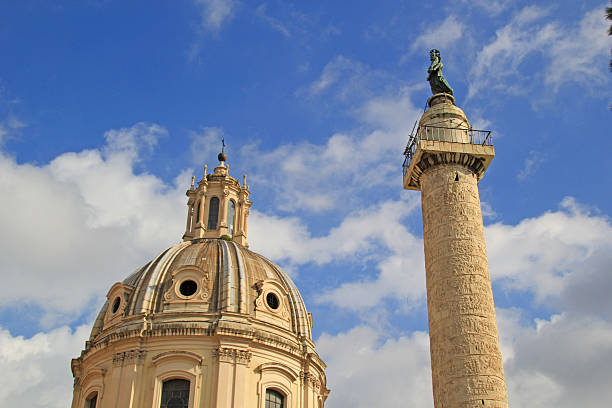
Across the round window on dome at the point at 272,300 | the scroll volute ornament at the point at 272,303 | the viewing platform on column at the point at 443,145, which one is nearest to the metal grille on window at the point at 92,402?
the scroll volute ornament at the point at 272,303

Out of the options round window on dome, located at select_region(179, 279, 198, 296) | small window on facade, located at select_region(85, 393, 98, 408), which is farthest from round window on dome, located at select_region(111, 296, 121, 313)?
small window on facade, located at select_region(85, 393, 98, 408)

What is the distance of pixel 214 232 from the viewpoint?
148 feet

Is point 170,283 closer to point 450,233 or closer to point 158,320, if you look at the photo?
point 158,320

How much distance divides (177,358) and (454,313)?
58.4 ft

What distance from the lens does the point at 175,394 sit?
115ft

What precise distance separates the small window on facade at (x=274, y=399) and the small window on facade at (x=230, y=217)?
38.5 ft

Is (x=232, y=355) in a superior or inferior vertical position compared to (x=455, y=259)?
superior

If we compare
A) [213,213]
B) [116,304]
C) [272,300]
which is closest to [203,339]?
[272,300]

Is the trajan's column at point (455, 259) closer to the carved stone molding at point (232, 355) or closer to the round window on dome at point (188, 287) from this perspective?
the carved stone molding at point (232, 355)

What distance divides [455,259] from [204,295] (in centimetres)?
1838

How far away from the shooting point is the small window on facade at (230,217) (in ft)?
150

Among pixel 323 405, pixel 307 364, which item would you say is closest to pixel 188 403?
pixel 307 364

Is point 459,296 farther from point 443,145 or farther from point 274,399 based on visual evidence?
point 274,399

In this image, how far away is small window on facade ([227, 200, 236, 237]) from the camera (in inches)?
1796
